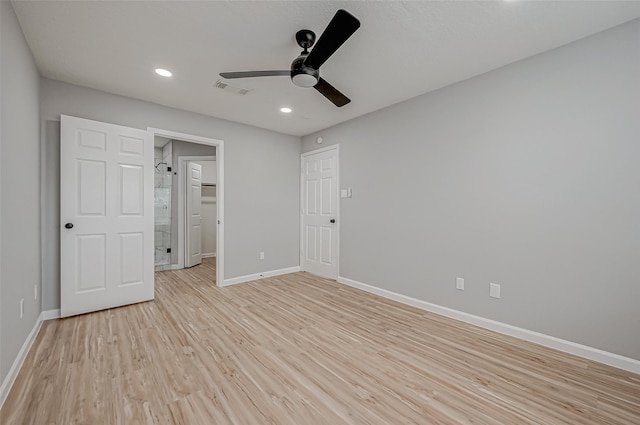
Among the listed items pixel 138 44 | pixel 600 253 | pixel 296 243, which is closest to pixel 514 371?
pixel 600 253

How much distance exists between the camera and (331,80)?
283 centimetres

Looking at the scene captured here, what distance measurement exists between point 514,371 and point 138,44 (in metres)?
3.90

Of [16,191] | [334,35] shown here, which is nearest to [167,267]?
[16,191]

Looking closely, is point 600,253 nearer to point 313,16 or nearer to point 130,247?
point 313,16

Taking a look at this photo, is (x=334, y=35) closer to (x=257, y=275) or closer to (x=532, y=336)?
(x=532, y=336)

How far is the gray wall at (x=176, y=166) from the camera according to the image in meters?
5.20

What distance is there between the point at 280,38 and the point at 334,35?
724 mm

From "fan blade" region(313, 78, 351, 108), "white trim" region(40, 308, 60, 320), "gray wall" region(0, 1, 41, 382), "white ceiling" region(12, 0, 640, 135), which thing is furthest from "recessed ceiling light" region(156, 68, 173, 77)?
"white trim" region(40, 308, 60, 320)

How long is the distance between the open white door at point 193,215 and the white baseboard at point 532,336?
12.8ft

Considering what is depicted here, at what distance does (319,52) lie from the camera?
1.81 metres

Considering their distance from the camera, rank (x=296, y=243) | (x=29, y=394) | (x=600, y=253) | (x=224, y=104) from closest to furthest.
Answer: (x=29, y=394) < (x=600, y=253) < (x=224, y=104) < (x=296, y=243)

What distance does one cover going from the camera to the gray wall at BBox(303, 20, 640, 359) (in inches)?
78.4

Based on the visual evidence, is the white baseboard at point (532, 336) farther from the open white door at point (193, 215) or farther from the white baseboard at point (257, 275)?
the open white door at point (193, 215)

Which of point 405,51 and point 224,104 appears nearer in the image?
point 405,51
